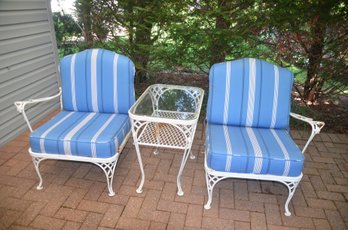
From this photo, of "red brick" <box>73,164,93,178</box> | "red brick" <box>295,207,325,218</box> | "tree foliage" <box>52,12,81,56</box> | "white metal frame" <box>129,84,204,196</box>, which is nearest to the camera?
"white metal frame" <box>129,84,204,196</box>

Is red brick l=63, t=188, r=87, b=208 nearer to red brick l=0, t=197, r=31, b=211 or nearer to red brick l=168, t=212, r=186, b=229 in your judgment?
red brick l=0, t=197, r=31, b=211

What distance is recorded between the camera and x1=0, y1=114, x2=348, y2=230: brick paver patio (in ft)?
6.82

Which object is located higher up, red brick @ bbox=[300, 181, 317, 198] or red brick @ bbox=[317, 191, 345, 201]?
red brick @ bbox=[300, 181, 317, 198]

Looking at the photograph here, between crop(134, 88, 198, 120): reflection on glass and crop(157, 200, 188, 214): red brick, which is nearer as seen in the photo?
crop(157, 200, 188, 214): red brick

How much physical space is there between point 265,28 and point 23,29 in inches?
115

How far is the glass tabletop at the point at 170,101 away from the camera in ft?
8.19

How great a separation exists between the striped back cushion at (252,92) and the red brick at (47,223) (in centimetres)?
158

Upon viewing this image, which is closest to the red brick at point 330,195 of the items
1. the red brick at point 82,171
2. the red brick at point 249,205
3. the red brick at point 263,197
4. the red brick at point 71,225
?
the red brick at point 263,197

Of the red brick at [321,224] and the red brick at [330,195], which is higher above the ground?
the red brick at [330,195]

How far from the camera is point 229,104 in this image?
2432 millimetres

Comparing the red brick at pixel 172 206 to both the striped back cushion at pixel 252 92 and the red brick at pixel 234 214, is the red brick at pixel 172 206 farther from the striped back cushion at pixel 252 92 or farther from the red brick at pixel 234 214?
the striped back cushion at pixel 252 92

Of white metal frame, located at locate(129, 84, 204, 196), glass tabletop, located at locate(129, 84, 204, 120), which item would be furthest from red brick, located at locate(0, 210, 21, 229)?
glass tabletop, located at locate(129, 84, 204, 120)

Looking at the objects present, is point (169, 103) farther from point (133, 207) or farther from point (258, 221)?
point (258, 221)

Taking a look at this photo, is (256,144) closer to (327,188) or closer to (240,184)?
(240,184)
